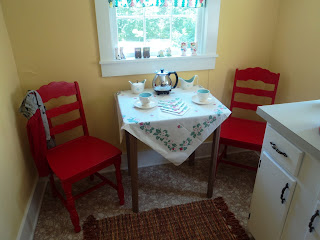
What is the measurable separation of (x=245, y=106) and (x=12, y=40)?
6.59 feet

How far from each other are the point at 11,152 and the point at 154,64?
4.17 feet

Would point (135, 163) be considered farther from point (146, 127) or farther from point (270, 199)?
point (270, 199)

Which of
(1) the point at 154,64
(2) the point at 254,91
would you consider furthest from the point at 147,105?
(2) the point at 254,91

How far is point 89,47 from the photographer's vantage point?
2.01 meters

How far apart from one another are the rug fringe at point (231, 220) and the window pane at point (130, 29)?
60.0 inches

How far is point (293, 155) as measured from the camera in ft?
3.99

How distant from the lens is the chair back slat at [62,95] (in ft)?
6.14

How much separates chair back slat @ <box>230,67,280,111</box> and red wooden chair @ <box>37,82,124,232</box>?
1.24m

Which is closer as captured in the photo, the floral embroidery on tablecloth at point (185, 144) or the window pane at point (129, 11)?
the floral embroidery on tablecloth at point (185, 144)

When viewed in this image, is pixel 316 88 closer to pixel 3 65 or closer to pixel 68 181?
pixel 68 181

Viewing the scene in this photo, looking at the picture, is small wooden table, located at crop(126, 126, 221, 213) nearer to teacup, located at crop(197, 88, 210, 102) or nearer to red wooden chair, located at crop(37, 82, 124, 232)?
red wooden chair, located at crop(37, 82, 124, 232)

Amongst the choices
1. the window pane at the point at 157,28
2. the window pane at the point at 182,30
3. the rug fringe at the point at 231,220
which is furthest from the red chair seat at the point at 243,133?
the window pane at the point at 157,28

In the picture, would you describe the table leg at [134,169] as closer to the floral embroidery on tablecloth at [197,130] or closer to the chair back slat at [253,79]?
the floral embroidery on tablecloth at [197,130]

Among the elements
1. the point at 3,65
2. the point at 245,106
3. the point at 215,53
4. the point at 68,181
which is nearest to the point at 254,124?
the point at 245,106
